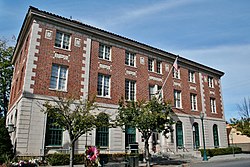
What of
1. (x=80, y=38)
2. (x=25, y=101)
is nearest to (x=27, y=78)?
(x=25, y=101)

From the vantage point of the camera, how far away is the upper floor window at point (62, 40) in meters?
18.9

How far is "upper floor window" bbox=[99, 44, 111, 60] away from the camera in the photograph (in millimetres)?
21173

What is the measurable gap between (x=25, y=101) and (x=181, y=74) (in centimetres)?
1794

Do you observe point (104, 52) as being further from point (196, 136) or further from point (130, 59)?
point (196, 136)

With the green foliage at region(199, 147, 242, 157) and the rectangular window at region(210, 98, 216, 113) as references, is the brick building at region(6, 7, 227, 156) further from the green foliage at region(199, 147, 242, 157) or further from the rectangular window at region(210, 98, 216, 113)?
the rectangular window at region(210, 98, 216, 113)

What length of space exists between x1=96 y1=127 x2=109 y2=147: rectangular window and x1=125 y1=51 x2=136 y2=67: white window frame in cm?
708

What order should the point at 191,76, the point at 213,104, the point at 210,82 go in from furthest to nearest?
the point at 210,82 < the point at 213,104 < the point at 191,76

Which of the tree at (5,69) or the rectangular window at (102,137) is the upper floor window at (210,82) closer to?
the rectangular window at (102,137)

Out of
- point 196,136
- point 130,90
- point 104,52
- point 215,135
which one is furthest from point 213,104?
point 104,52

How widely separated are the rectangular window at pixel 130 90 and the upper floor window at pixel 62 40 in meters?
6.57

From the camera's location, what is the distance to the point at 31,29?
58.5 ft

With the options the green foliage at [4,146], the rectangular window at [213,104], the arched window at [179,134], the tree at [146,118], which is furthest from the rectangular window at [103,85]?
the rectangular window at [213,104]

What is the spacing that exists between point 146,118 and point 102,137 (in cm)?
560

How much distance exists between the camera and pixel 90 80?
770 inches
